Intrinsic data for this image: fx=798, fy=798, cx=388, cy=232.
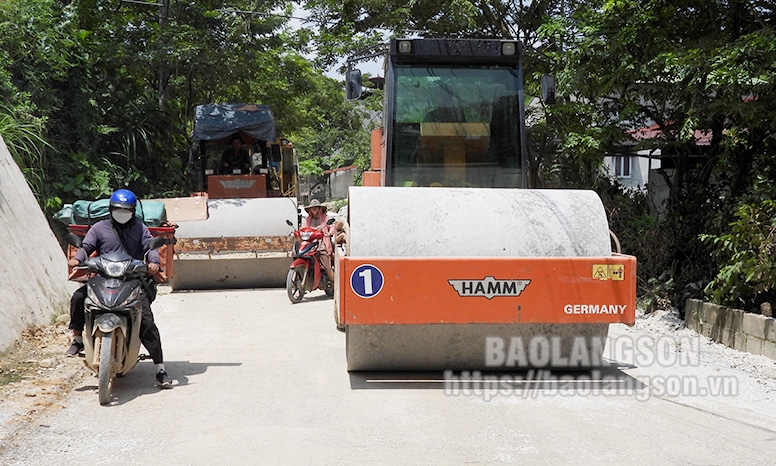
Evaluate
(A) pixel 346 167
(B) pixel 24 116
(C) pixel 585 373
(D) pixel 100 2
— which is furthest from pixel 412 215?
(A) pixel 346 167

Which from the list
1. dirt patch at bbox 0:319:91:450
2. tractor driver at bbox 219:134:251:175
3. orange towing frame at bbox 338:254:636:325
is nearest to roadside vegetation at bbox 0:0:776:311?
tractor driver at bbox 219:134:251:175

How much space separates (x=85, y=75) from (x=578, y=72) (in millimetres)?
10546

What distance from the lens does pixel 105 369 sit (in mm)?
6047

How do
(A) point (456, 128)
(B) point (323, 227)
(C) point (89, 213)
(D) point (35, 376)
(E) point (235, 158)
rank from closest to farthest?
(D) point (35, 376) → (A) point (456, 128) → (C) point (89, 213) → (B) point (323, 227) → (E) point (235, 158)

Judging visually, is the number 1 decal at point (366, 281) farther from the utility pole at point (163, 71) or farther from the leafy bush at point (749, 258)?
the utility pole at point (163, 71)

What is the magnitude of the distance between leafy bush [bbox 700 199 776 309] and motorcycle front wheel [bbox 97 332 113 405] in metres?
5.97

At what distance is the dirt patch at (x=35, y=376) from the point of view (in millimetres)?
5699

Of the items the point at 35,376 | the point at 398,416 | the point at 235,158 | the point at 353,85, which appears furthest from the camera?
the point at 235,158

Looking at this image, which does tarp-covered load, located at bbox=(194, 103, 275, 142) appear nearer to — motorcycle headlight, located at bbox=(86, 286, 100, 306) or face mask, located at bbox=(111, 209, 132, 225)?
face mask, located at bbox=(111, 209, 132, 225)

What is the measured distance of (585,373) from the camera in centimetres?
701

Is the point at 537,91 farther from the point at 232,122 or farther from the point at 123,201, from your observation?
the point at 123,201

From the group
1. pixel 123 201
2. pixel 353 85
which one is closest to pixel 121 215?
pixel 123 201

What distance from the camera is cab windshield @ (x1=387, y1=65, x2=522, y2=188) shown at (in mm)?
8531

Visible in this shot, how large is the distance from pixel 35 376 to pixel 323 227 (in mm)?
6237
